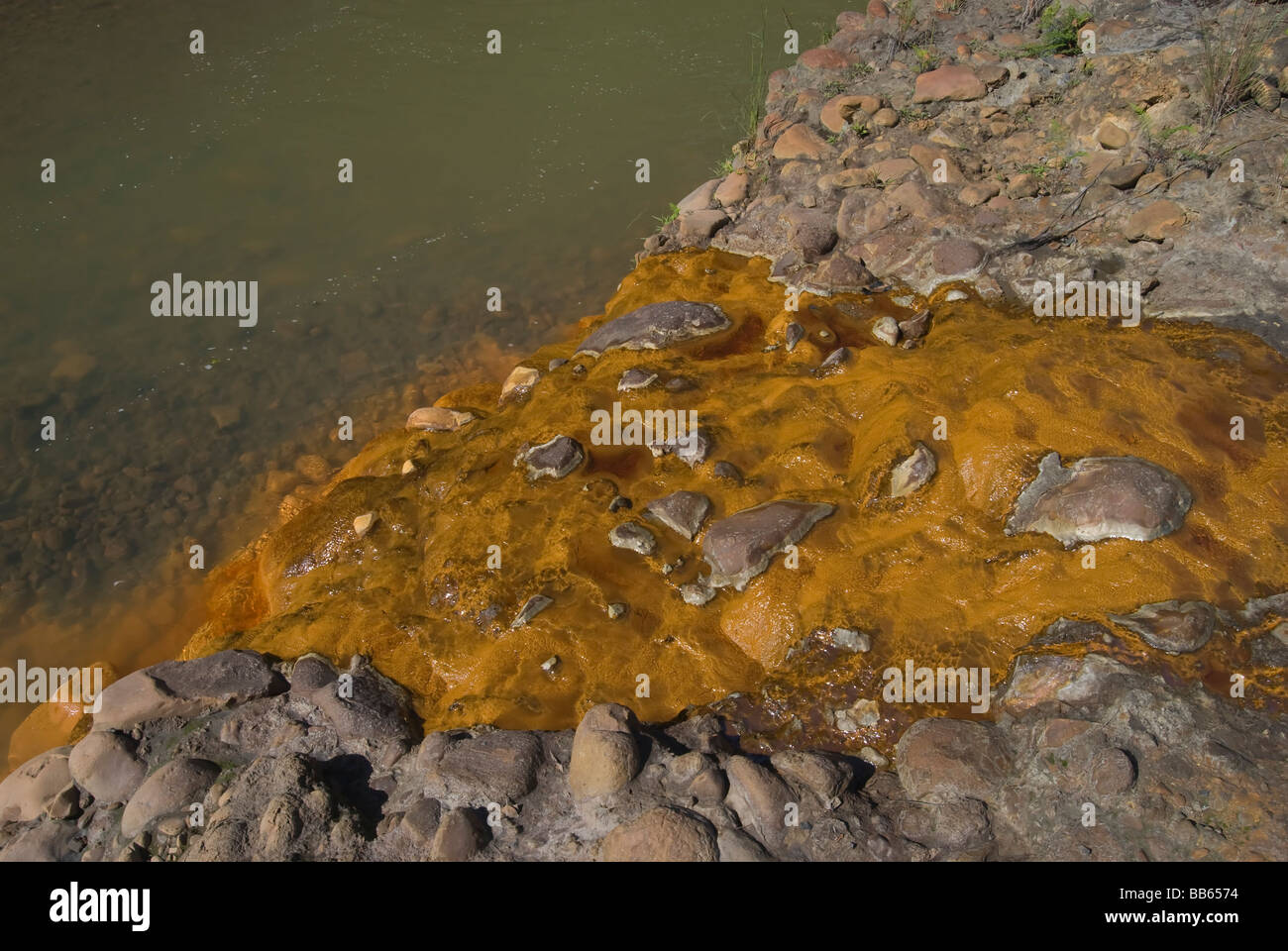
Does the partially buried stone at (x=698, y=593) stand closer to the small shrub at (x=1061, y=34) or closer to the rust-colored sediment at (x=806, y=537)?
the rust-colored sediment at (x=806, y=537)

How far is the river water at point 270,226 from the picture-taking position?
18.8 ft

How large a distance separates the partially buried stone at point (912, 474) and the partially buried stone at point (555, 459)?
171 cm

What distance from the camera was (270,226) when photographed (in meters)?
7.84

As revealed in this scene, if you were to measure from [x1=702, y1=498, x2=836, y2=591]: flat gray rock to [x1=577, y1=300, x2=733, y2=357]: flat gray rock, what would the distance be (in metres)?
1.80

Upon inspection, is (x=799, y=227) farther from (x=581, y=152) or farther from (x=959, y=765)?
(x=959, y=765)

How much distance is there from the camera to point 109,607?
5250 mm

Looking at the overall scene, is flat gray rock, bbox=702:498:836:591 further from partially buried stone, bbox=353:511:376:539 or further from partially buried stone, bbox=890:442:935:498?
partially buried stone, bbox=353:511:376:539

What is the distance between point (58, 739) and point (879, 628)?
4311 mm

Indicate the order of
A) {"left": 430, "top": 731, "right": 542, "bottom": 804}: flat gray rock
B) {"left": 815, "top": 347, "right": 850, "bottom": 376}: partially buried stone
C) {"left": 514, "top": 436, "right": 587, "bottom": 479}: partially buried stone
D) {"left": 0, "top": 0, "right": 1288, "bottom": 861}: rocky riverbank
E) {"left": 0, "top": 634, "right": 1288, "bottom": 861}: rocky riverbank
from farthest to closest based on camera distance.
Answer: {"left": 815, "top": 347, "right": 850, "bottom": 376}: partially buried stone
{"left": 514, "top": 436, "right": 587, "bottom": 479}: partially buried stone
{"left": 430, "top": 731, "right": 542, "bottom": 804}: flat gray rock
{"left": 0, "top": 0, "right": 1288, "bottom": 861}: rocky riverbank
{"left": 0, "top": 634, "right": 1288, "bottom": 861}: rocky riverbank

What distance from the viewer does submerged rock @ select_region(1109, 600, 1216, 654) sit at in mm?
3424

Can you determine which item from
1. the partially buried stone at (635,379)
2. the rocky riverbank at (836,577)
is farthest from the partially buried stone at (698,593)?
the partially buried stone at (635,379)

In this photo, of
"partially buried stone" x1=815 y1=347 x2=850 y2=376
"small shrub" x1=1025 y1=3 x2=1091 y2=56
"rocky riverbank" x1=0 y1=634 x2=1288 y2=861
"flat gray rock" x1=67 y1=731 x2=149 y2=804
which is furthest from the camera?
"small shrub" x1=1025 y1=3 x2=1091 y2=56

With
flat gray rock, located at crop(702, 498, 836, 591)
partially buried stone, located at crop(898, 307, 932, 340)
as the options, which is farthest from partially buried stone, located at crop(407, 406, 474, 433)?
partially buried stone, located at crop(898, 307, 932, 340)

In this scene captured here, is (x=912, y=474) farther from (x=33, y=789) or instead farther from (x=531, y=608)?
(x=33, y=789)
